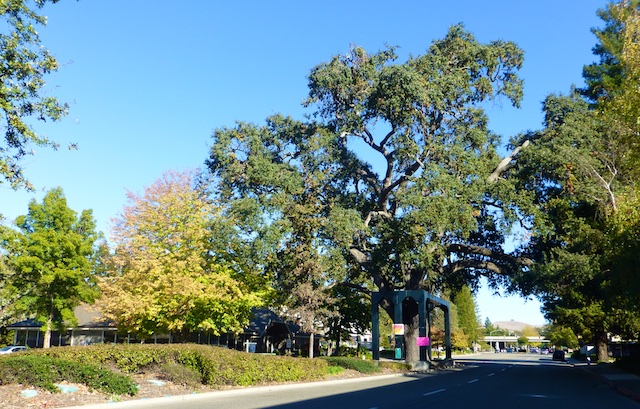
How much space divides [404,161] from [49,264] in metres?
29.9

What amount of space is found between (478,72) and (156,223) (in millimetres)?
21990

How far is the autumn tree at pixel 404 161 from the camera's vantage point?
28047mm

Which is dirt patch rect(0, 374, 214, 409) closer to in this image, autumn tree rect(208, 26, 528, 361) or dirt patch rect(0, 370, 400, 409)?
dirt patch rect(0, 370, 400, 409)

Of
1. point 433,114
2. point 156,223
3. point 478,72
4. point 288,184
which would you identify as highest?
point 478,72

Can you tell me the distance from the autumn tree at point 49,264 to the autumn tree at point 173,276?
1297 cm

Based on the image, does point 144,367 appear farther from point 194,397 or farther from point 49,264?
point 49,264

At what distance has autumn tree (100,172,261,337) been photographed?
1044 inches

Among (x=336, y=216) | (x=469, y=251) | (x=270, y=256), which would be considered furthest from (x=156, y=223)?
(x=469, y=251)

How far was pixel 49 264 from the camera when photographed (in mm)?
40781

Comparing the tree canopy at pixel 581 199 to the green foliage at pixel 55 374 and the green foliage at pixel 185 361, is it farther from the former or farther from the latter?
the green foliage at pixel 55 374

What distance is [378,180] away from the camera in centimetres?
3494

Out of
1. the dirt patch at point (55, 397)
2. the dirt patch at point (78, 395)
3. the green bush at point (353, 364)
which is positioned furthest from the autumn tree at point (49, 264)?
the dirt patch at point (55, 397)

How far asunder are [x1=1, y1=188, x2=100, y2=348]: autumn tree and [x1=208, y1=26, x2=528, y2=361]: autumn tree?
17993mm

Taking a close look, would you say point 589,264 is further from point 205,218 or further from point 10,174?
point 10,174
